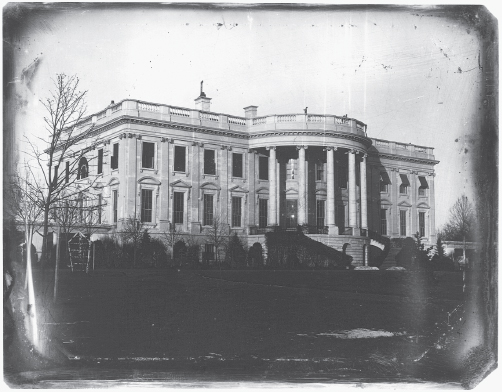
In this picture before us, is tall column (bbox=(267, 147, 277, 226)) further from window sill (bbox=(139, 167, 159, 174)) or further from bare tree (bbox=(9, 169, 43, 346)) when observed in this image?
bare tree (bbox=(9, 169, 43, 346))

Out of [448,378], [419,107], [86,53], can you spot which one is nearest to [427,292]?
[448,378]

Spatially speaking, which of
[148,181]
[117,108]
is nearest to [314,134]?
[148,181]

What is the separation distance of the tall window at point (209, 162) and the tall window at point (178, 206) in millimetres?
591

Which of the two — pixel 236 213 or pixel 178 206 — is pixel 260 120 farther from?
pixel 178 206

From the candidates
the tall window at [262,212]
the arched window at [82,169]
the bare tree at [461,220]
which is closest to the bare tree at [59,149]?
the arched window at [82,169]

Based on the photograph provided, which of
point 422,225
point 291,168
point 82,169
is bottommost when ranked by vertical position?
point 422,225

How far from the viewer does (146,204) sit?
28.0ft

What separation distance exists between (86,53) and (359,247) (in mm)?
5089

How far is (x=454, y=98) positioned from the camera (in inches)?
316

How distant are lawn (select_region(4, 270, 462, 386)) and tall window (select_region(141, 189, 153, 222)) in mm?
786

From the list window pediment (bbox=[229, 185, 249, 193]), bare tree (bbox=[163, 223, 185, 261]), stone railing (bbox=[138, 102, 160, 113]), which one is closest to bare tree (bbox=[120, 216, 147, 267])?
bare tree (bbox=[163, 223, 185, 261])

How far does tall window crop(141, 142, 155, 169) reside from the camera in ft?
29.0

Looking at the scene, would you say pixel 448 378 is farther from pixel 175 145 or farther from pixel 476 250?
pixel 175 145

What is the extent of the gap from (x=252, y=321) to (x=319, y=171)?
9.49 feet
